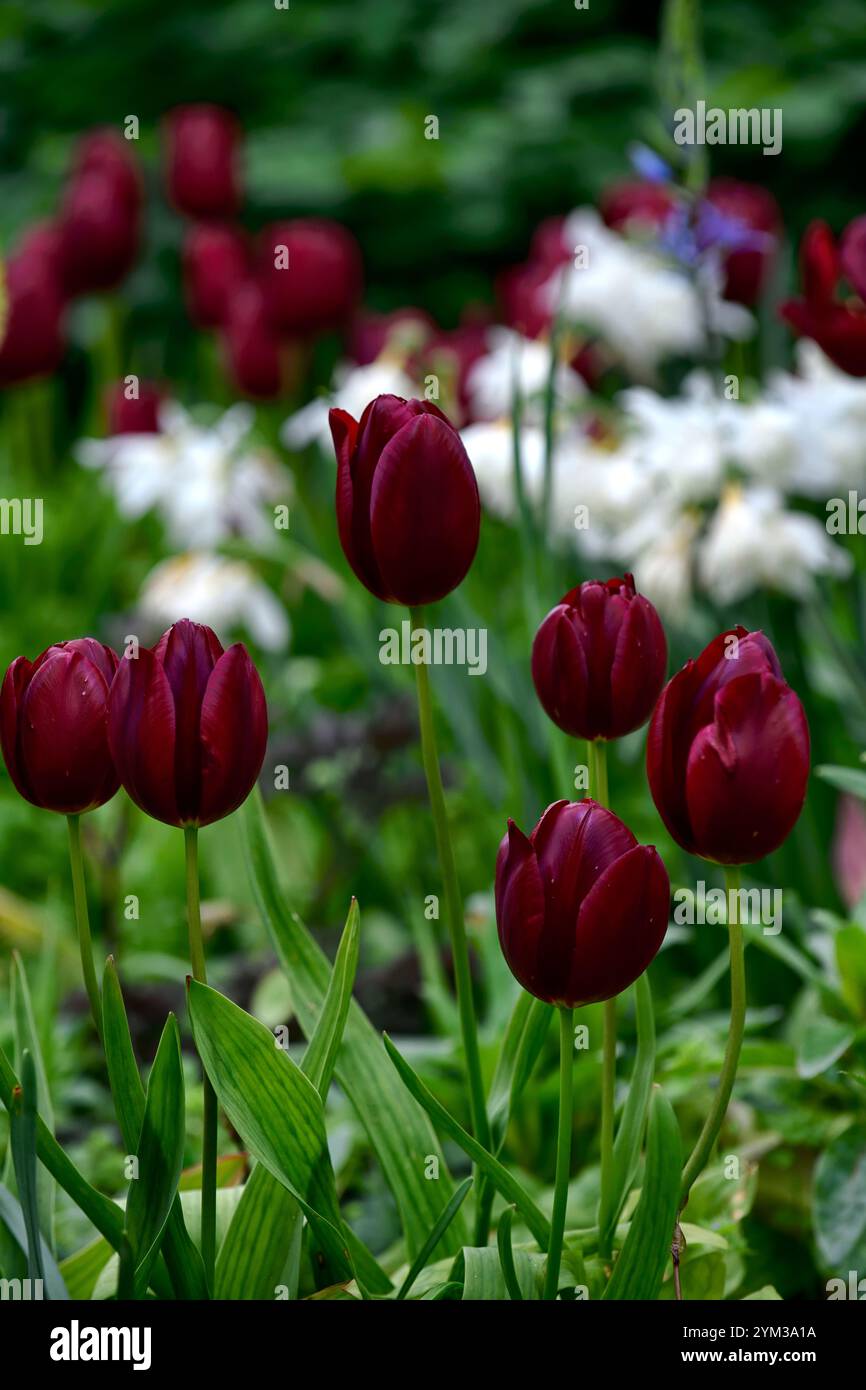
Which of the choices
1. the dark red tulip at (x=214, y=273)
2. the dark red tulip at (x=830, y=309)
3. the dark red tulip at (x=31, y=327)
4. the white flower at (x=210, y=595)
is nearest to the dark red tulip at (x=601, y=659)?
the dark red tulip at (x=830, y=309)

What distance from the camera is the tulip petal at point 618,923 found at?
642mm

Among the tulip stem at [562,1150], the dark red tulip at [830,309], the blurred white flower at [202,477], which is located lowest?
the tulip stem at [562,1150]

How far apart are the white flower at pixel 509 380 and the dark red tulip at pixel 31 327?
0.88 m

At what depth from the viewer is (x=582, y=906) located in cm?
64

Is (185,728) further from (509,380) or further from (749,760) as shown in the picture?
(509,380)

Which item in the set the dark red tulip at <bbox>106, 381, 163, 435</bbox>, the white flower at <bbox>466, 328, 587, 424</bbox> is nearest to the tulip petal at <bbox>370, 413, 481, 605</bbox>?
the white flower at <bbox>466, 328, 587, 424</bbox>

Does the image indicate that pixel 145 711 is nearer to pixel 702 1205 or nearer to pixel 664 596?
pixel 702 1205

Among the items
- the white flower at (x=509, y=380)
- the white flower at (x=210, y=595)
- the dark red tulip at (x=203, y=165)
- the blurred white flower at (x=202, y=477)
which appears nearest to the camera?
the white flower at (x=509, y=380)

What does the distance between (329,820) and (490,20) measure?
293 centimetres

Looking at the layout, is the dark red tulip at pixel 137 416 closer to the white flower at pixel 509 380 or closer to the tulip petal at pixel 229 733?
the white flower at pixel 509 380

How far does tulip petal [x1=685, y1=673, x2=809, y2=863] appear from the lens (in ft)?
2.16

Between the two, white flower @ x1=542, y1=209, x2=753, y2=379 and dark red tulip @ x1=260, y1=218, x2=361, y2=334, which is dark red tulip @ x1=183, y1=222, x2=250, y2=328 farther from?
white flower @ x1=542, y1=209, x2=753, y2=379

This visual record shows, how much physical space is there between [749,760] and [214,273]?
2.38 m

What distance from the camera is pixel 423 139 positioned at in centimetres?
377
